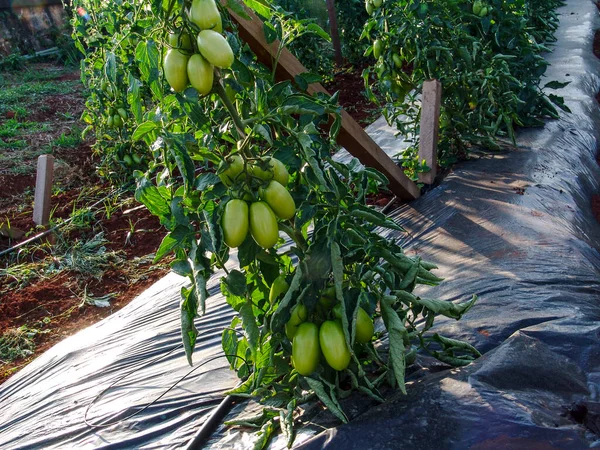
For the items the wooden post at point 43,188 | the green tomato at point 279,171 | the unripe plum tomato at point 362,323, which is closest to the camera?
the green tomato at point 279,171

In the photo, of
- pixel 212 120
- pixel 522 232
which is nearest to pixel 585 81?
pixel 522 232

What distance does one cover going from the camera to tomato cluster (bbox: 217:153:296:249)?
4.07ft

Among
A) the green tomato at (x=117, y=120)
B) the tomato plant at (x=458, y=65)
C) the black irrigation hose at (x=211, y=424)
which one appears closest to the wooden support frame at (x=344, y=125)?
the tomato plant at (x=458, y=65)

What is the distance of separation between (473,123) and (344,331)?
7.87 ft

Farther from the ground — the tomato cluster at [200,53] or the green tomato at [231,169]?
the tomato cluster at [200,53]

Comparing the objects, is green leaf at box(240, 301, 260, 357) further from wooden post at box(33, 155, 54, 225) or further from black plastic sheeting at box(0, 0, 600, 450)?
wooden post at box(33, 155, 54, 225)

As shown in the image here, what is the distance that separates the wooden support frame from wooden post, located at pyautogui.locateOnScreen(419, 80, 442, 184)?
7.1 inches

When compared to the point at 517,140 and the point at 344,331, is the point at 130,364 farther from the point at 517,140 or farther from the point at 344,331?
the point at 517,140

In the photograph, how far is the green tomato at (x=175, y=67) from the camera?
127cm

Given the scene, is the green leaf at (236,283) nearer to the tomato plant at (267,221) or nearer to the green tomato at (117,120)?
the tomato plant at (267,221)

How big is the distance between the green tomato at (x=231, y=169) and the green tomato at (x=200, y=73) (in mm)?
155

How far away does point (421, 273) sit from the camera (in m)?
1.52

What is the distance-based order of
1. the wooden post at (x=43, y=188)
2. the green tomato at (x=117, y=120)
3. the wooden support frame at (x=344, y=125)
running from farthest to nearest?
the green tomato at (x=117, y=120), the wooden post at (x=43, y=188), the wooden support frame at (x=344, y=125)

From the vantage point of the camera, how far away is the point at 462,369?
147 centimetres
